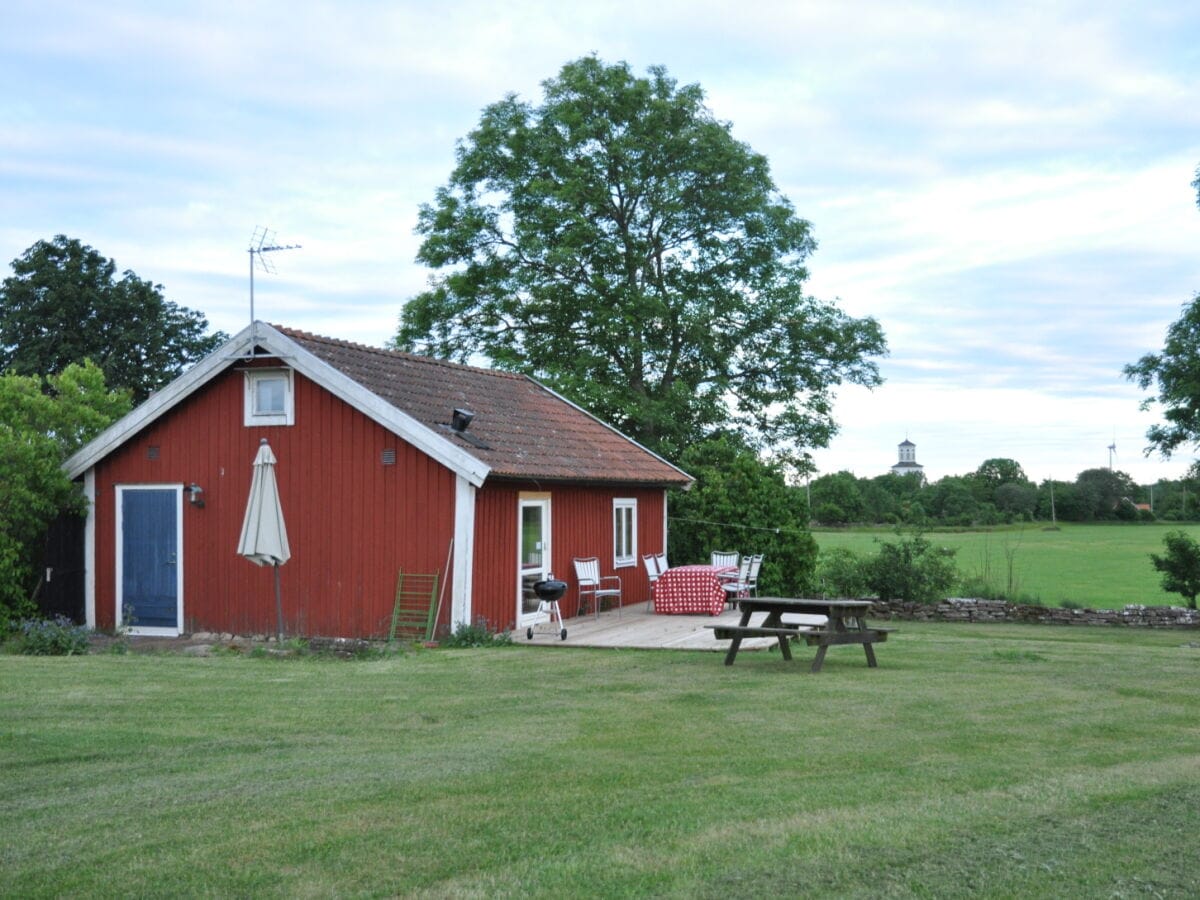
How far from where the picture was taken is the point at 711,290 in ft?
106

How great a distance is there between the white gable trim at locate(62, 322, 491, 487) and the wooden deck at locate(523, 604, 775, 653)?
233 cm

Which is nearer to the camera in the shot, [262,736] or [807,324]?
[262,736]

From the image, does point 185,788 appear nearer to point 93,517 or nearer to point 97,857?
point 97,857

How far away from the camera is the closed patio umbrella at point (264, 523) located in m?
15.6

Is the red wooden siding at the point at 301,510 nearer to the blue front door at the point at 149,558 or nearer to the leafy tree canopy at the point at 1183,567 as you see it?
the blue front door at the point at 149,558

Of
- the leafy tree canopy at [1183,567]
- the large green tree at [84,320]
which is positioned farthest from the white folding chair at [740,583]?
the large green tree at [84,320]

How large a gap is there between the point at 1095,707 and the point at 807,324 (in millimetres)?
23364

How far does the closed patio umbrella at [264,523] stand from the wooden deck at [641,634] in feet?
10.6

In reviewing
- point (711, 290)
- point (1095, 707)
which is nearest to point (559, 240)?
point (711, 290)

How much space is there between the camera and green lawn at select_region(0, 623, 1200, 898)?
5.43 meters

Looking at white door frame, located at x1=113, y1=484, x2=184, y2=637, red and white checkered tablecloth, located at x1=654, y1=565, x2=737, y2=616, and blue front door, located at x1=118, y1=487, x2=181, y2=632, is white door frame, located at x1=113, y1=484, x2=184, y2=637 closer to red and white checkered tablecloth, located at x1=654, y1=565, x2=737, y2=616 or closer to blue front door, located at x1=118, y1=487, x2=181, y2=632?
blue front door, located at x1=118, y1=487, x2=181, y2=632

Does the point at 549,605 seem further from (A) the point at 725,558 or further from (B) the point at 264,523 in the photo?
(A) the point at 725,558

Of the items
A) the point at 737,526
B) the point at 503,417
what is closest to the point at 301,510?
the point at 503,417

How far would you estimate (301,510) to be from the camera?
1709 cm
